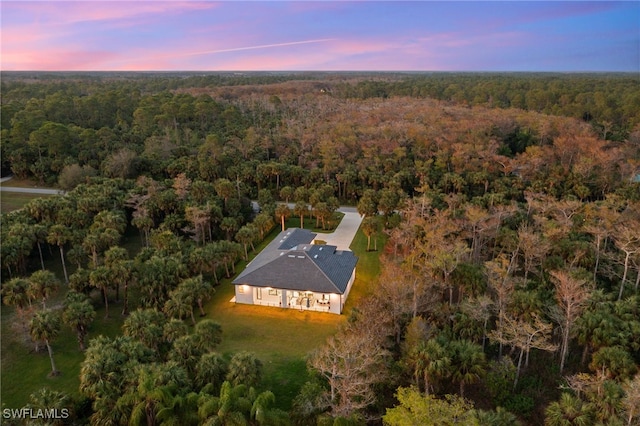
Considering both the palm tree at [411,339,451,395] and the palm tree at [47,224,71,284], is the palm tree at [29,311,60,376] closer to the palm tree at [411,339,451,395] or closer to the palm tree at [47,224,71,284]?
the palm tree at [47,224,71,284]

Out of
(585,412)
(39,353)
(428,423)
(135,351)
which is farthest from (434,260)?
(39,353)

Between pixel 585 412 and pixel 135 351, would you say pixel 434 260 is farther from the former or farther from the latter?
pixel 135 351

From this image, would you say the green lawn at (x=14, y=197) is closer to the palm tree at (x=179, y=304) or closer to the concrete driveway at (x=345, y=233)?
the palm tree at (x=179, y=304)

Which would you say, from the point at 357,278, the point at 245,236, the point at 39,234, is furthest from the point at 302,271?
the point at 39,234

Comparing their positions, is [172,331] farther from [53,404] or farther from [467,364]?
[467,364]

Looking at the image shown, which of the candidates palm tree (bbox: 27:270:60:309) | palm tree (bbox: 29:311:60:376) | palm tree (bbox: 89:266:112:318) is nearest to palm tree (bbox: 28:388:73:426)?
palm tree (bbox: 29:311:60:376)

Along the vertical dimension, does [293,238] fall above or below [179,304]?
above

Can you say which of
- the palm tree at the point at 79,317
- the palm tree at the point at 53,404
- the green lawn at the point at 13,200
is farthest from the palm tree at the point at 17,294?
the green lawn at the point at 13,200
